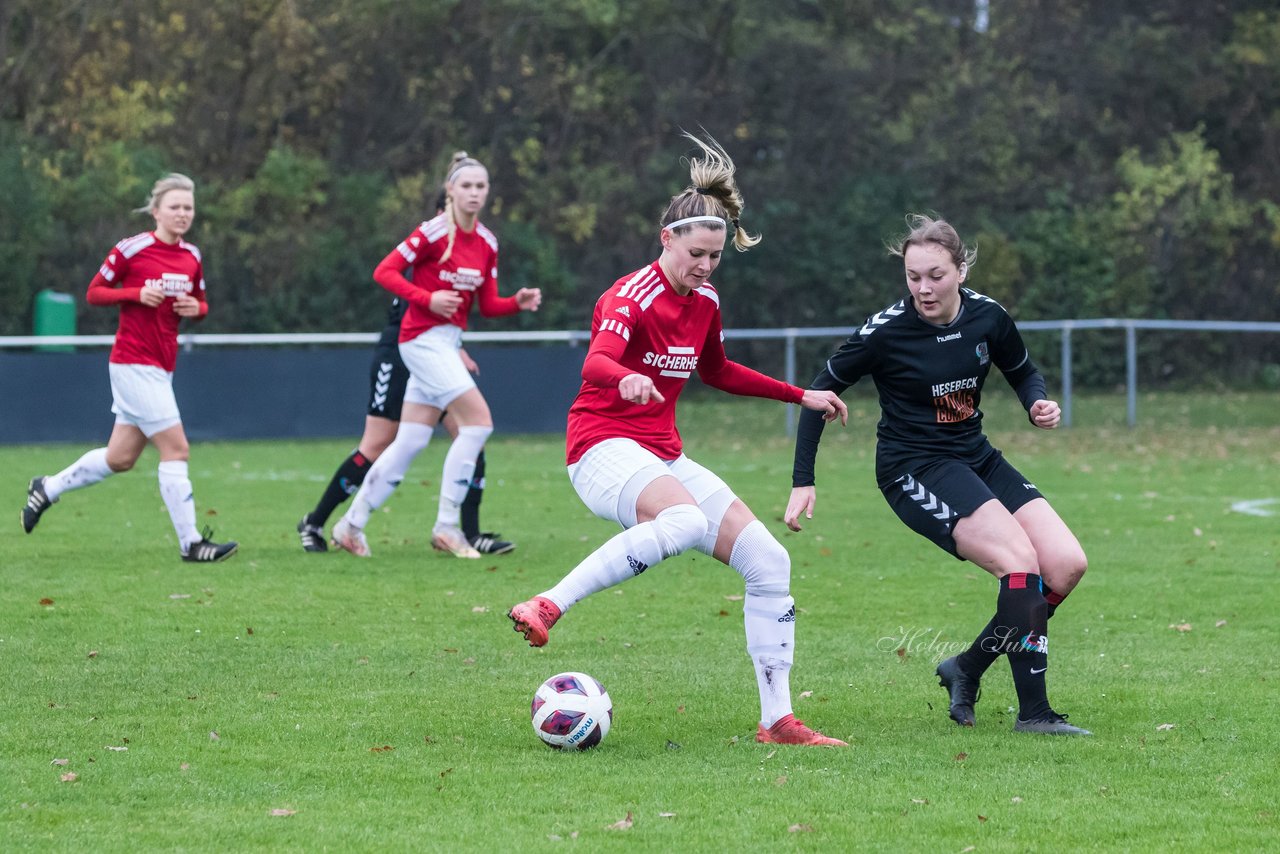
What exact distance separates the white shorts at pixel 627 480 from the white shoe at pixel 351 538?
450 cm

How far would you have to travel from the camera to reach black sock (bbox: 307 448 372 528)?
403 inches

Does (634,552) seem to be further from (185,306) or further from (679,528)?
(185,306)

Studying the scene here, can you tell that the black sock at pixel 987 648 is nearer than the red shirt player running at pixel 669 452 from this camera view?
No

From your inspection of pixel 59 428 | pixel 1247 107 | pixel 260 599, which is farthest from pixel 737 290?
pixel 260 599

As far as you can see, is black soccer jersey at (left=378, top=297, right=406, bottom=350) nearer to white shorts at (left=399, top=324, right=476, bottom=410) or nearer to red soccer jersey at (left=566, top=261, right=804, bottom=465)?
white shorts at (left=399, top=324, right=476, bottom=410)

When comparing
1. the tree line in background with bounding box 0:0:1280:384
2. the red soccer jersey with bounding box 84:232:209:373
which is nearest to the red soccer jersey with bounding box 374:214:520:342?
the red soccer jersey with bounding box 84:232:209:373

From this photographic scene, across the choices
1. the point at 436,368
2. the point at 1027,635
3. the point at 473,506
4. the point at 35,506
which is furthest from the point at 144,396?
the point at 1027,635

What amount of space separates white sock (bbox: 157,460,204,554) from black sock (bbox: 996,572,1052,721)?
536 centimetres

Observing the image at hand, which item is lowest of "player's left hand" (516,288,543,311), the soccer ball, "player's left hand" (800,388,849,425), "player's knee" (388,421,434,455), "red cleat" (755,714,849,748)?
"red cleat" (755,714,849,748)

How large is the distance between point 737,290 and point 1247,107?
10.4 meters

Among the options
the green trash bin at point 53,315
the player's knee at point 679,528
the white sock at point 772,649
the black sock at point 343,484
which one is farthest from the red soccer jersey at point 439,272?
the green trash bin at point 53,315

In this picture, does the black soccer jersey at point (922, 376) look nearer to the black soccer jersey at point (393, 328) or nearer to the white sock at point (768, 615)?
the white sock at point (768, 615)

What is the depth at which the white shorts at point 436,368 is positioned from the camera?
391 inches

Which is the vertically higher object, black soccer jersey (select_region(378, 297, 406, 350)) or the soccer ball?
black soccer jersey (select_region(378, 297, 406, 350))
